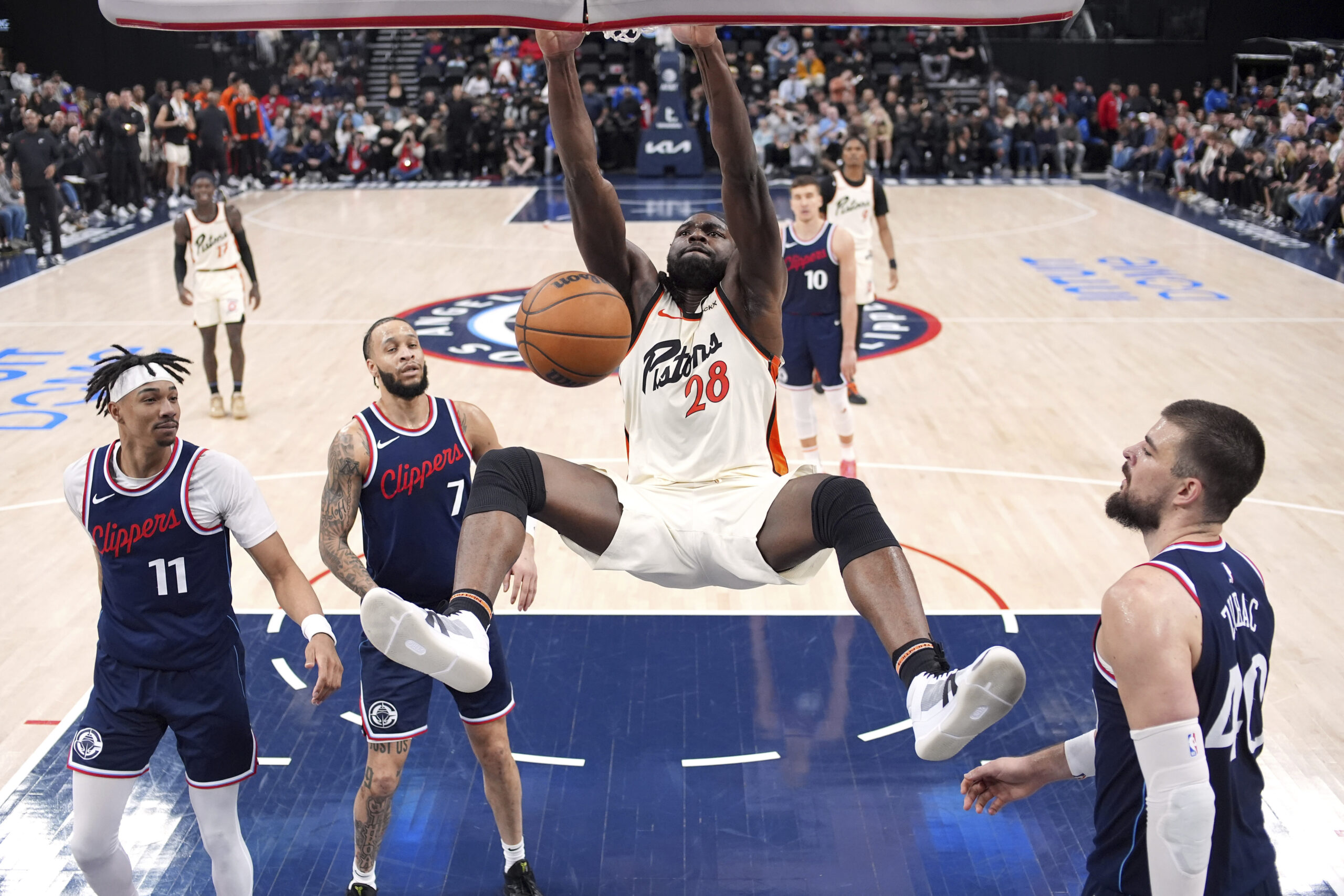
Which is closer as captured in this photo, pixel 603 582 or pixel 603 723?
pixel 603 723

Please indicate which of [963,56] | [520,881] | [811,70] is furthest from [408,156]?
[520,881]

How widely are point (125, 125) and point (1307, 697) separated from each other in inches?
708

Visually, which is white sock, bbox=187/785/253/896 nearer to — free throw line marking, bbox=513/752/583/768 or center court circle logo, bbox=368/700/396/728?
center court circle logo, bbox=368/700/396/728

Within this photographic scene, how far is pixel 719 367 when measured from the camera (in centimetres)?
392

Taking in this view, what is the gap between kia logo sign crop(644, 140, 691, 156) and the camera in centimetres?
2386

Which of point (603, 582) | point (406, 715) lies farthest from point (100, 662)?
point (603, 582)

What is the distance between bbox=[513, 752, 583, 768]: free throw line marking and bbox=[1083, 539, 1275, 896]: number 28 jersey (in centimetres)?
268

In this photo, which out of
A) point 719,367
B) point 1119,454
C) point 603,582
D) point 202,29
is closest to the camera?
point 202,29

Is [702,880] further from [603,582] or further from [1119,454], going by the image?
[1119,454]

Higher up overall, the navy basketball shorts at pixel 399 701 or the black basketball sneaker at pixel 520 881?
the navy basketball shorts at pixel 399 701

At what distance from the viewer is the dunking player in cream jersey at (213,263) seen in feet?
30.9

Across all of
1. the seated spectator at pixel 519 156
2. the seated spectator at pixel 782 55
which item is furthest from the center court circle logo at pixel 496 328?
the seated spectator at pixel 782 55

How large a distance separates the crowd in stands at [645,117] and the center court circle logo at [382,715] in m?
16.1

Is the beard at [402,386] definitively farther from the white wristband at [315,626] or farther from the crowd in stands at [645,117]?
the crowd in stands at [645,117]
